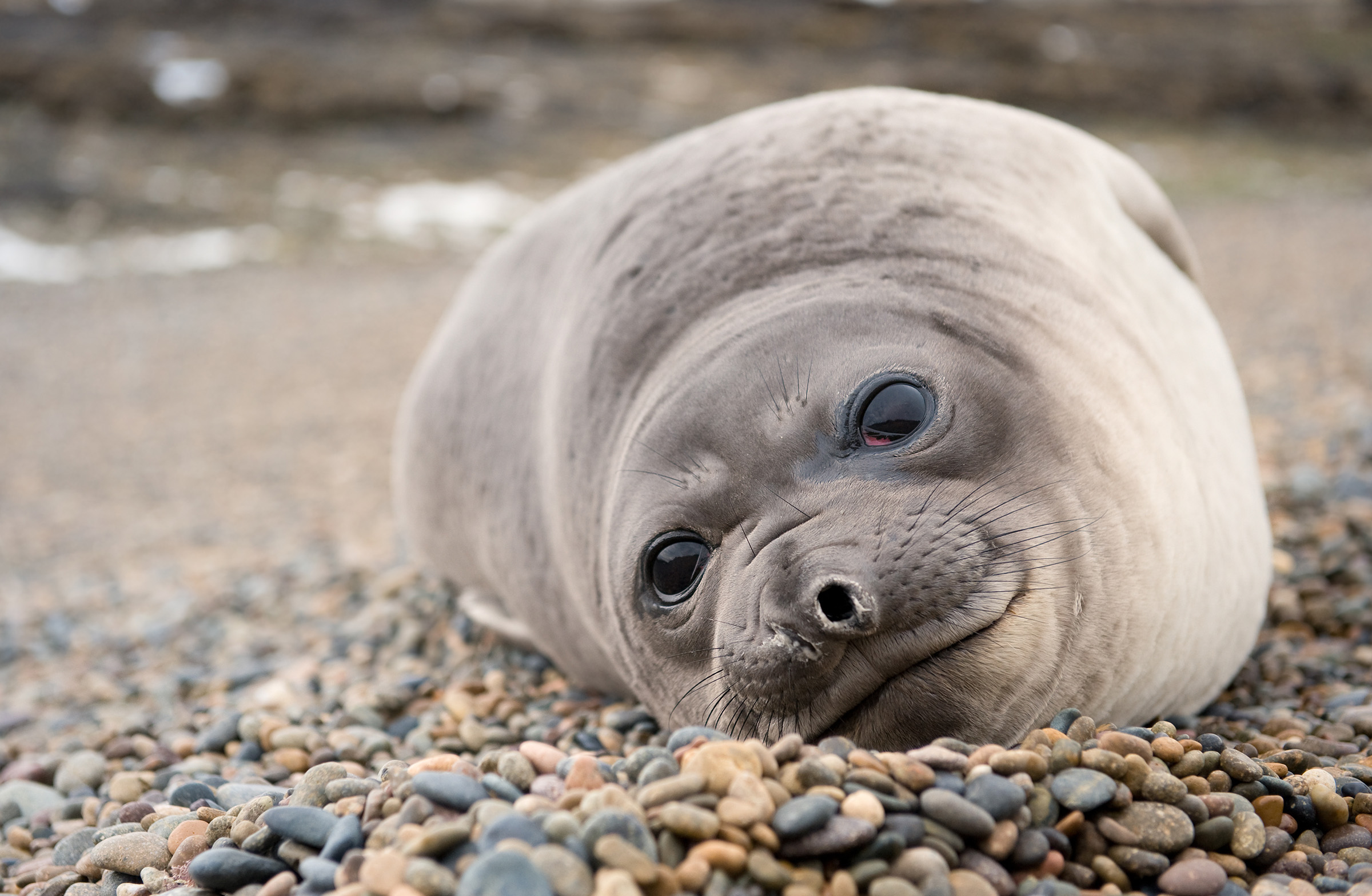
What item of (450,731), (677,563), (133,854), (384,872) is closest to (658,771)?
(384,872)

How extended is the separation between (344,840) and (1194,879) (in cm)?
141

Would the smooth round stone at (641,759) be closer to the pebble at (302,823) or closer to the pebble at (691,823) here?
the pebble at (691,823)

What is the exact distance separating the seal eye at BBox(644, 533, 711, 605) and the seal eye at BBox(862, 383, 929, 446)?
44 centimetres

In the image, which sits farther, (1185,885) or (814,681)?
(814,681)

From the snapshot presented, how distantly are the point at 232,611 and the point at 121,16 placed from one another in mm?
34983

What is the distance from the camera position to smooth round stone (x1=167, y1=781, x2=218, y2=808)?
8.77ft

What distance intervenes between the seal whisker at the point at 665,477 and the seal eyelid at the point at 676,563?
0.10 metres

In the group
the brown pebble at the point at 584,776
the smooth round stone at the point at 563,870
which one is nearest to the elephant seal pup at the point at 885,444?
the brown pebble at the point at 584,776

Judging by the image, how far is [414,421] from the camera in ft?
15.4

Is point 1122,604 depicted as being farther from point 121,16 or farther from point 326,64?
point 121,16

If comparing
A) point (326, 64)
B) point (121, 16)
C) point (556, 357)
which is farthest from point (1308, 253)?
point (121, 16)

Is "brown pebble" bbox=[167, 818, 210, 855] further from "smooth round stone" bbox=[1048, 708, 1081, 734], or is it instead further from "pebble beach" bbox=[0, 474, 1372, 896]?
"smooth round stone" bbox=[1048, 708, 1081, 734]

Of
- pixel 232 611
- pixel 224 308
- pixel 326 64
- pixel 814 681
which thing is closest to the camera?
pixel 814 681

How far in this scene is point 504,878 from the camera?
5.25 feet
